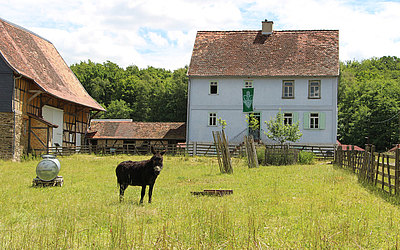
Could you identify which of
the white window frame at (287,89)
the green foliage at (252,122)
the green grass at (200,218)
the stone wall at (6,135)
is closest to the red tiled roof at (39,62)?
the stone wall at (6,135)

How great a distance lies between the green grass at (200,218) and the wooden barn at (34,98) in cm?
1538

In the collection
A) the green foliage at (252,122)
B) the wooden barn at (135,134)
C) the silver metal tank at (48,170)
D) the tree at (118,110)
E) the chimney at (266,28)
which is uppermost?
the chimney at (266,28)

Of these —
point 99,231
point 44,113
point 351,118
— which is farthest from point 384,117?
point 99,231

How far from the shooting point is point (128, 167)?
438 inches

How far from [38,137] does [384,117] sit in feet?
143

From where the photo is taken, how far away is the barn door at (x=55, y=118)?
3433 cm

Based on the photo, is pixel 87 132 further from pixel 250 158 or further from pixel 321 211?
pixel 321 211

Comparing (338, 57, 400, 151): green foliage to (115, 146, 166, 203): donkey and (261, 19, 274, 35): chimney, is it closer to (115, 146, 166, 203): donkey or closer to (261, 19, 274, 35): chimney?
(261, 19, 274, 35): chimney

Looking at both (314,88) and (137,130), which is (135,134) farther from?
(314,88)

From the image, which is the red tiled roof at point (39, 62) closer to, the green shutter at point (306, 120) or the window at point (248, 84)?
the window at point (248, 84)

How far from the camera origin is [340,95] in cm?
6925

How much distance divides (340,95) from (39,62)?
157ft

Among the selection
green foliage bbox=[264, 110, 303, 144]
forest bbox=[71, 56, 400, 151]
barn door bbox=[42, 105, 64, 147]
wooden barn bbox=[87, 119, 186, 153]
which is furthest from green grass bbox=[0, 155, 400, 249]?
forest bbox=[71, 56, 400, 151]

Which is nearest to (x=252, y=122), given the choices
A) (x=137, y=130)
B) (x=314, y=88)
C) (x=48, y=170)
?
(x=314, y=88)
